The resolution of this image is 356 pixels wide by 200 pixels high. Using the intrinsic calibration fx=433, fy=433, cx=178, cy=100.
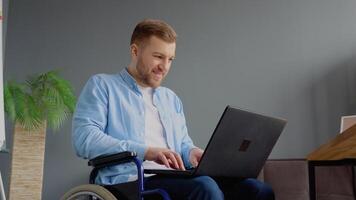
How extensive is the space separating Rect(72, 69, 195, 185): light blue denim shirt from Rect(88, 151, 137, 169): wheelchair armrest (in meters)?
0.04

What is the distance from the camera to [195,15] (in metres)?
3.18

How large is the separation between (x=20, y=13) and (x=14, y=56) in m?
0.34

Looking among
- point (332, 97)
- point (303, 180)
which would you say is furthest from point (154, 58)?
point (332, 97)

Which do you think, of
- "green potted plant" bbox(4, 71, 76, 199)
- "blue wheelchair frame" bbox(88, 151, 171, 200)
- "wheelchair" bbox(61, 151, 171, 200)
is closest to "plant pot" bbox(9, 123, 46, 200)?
"green potted plant" bbox(4, 71, 76, 199)

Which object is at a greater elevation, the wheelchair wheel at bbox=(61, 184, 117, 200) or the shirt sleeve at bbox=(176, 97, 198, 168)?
the shirt sleeve at bbox=(176, 97, 198, 168)

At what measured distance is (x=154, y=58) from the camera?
5.04ft

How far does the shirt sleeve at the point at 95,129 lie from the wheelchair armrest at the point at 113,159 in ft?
0.12

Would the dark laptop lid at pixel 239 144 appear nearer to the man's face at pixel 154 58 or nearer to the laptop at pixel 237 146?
the laptop at pixel 237 146

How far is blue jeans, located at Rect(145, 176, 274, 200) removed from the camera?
1195mm

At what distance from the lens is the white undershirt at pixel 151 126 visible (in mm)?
1510

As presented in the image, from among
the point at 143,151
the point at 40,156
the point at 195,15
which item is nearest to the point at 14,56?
the point at 40,156

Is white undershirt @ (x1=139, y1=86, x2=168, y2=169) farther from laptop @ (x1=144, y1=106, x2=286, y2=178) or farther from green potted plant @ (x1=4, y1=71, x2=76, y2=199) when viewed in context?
green potted plant @ (x1=4, y1=71, x2=76, y2=199)

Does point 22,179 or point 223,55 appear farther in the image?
point 223,55

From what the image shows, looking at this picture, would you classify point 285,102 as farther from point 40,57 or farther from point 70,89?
point 40,57
